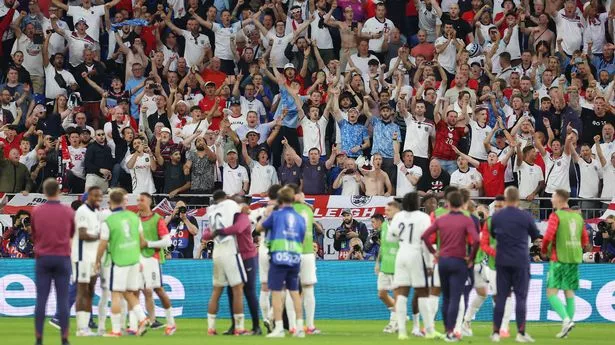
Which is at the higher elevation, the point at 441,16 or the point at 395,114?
the point at 441,16

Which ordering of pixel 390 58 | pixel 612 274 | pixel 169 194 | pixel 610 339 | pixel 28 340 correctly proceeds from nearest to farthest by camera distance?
1. pixel 28 340
2. pixel 610 339
3. pixel 612 274
4. pixel 169 194
5. pixel 390 58

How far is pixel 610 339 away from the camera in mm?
24547

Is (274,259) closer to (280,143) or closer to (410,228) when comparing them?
(410,228)

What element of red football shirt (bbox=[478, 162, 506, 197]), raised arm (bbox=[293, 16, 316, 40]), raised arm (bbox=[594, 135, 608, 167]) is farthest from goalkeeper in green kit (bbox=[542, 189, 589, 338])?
raised arm (bbox=[293, 16, 316, 40])

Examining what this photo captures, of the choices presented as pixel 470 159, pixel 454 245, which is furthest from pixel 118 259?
pixel 470 159

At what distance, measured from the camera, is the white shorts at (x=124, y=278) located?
2269 cm

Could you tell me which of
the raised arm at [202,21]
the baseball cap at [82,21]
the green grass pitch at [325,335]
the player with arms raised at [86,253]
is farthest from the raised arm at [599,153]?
the player with arms raised at [86,253]

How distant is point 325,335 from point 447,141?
10430mm

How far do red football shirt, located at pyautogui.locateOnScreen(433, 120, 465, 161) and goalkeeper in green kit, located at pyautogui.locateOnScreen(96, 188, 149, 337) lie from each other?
12.1 meters

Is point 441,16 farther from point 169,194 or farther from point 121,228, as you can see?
point 121,228

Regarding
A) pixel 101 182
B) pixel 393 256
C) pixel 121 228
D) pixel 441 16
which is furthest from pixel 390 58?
pixel 121 228

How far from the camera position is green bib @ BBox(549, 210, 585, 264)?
79.2 ft

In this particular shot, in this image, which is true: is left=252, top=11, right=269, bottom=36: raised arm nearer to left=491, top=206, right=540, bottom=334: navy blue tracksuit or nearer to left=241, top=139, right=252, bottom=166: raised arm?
left=241, top=139, right=252, bottom=166: raised arm

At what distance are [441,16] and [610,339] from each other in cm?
Answer: 1477
